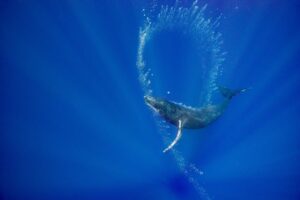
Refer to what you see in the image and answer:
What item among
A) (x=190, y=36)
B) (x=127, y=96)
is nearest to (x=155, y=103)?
(x=190, y=36)

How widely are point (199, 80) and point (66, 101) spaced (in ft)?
17.3

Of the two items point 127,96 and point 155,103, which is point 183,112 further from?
point 127,96

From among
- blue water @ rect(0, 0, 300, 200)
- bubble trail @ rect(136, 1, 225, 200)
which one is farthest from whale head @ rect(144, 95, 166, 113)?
blue water @ rect(0, 0, 300, 200)

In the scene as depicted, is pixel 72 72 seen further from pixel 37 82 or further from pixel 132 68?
pixel 132 68

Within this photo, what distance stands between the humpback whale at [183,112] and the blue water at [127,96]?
135 inches

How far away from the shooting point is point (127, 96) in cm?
1409

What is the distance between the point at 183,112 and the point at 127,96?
4.95 meters

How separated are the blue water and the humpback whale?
3430mm

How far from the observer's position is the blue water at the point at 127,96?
1260 centimetres

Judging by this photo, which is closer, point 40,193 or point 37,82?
point 37,82

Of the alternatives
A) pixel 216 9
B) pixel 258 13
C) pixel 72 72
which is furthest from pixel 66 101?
pixel 258 13

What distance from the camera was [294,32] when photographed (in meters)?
14.5

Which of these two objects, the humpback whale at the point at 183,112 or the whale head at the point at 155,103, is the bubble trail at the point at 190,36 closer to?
the humpback whale at the point at 183,112

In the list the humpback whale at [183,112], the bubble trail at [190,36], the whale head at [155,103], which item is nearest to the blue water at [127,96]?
the bubble trail at [190,36]
